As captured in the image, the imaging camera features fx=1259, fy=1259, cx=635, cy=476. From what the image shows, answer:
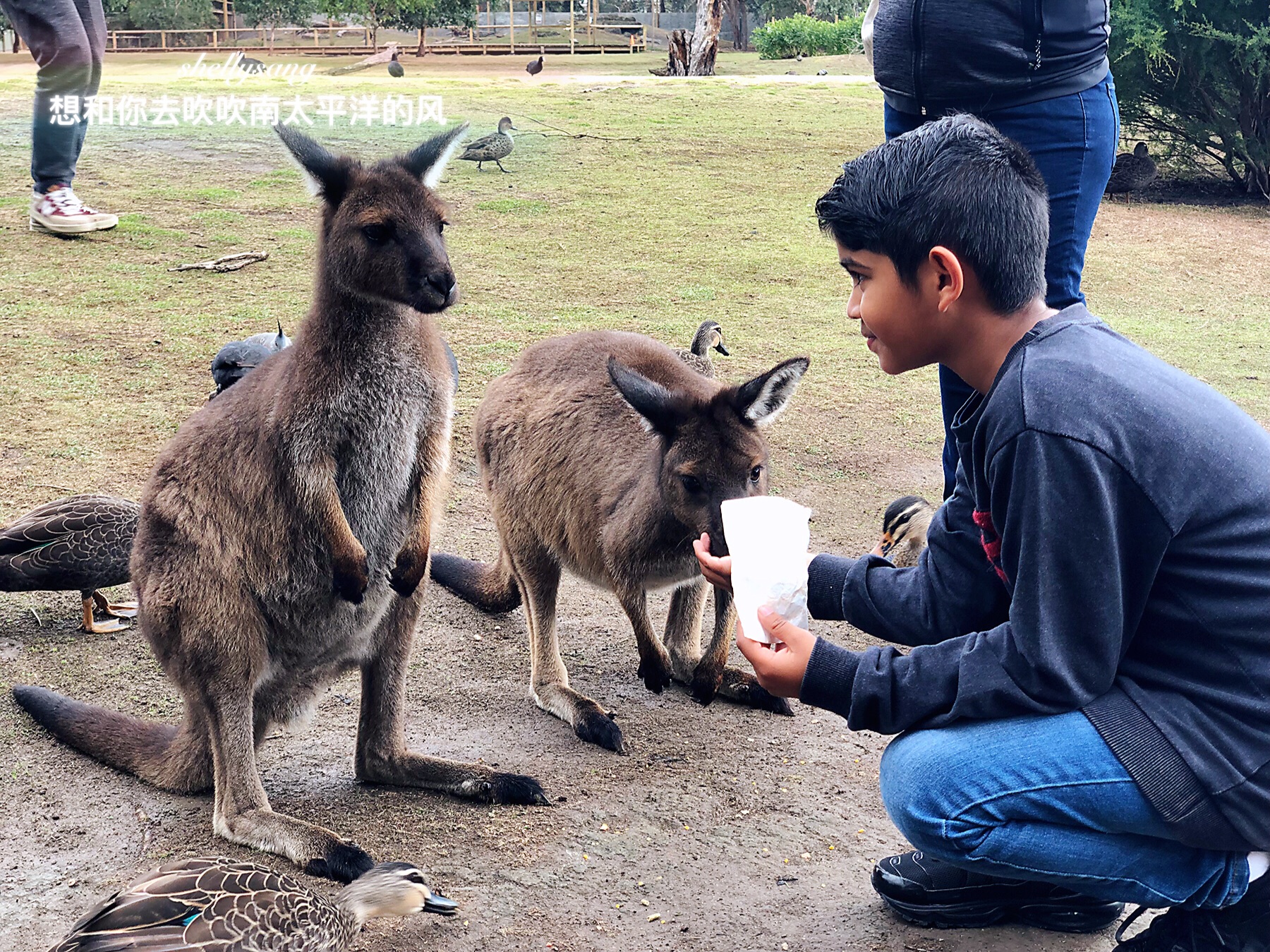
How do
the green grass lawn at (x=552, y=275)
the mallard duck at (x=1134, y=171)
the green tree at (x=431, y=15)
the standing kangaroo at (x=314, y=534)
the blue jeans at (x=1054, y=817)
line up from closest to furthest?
1. the blue jeans at (x=1054, y=817)
2. the standing kangaroo at (x=314, y=534)
3. the green grass lawn at (x=552, y=275)
4. the mallard duck at (x=1134, y=171)
5. the green tree at (x=431, y=15)

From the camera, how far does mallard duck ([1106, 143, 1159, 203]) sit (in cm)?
1157

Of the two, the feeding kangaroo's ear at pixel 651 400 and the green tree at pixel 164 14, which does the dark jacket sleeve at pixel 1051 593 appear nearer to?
the feeding kangaroo's ear at pixel 651 400

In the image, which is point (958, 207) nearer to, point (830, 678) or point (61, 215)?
point (830, 678)

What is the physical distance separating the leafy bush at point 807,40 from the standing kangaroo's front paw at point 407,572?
27.3 metres

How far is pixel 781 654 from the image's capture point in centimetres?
207

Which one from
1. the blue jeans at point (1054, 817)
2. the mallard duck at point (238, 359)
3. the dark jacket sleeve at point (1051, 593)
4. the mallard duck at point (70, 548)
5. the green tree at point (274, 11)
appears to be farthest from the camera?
the green tree at point (274, 11)

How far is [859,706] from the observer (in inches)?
78.6

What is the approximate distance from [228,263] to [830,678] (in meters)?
6.15

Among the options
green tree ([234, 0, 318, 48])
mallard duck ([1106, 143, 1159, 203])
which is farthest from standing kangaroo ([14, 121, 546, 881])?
green tree ([234, 0, 318, 48])

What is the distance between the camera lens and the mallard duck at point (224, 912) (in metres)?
1.96

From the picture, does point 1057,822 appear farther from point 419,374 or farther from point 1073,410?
point 419,374

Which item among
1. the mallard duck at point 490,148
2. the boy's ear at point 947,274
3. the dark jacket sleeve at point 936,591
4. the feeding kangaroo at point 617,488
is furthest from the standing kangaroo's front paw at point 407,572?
the mallard duck at point 490,148

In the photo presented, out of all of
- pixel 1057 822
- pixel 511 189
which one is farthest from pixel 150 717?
pixel 511 189

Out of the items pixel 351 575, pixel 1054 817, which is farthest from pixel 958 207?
pixel 351 575
